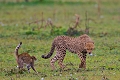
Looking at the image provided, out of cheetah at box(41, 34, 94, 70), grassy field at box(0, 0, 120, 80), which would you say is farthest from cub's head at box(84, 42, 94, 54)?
grassy field at box(0, 0, 120, 80)

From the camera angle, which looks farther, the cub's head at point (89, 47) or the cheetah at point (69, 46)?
the cheetah at point (69, 46)

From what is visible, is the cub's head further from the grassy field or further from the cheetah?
the grassy field

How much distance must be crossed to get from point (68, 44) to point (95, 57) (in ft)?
5.40

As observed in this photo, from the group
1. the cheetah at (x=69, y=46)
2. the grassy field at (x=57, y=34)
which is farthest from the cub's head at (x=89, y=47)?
the grassy field at (x=57, y=34)

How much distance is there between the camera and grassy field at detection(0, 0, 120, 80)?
11195 mm

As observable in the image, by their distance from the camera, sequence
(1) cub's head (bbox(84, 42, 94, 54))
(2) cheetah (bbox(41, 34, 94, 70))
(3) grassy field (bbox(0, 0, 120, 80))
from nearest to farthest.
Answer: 1. (3) grassy field (bbox(0, 0, 120, 80))
2. (1) cub's head (bbox(84, 42, 94, 54))
3. (2) cheetah (bbox(41, 34, 94, 70))

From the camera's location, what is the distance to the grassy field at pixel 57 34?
1120 centimetres

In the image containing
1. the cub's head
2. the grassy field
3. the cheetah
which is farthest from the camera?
the cheetah

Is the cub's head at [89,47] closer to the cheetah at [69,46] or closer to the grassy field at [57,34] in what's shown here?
the cheetah at [69,46]

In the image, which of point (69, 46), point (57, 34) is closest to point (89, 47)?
point (69, 46)

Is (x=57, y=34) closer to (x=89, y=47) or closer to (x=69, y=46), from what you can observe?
(x=69, y=46)

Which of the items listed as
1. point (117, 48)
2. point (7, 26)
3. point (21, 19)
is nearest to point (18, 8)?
point (21, 19)

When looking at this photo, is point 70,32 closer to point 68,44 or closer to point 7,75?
point 68,44

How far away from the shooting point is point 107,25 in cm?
2098
